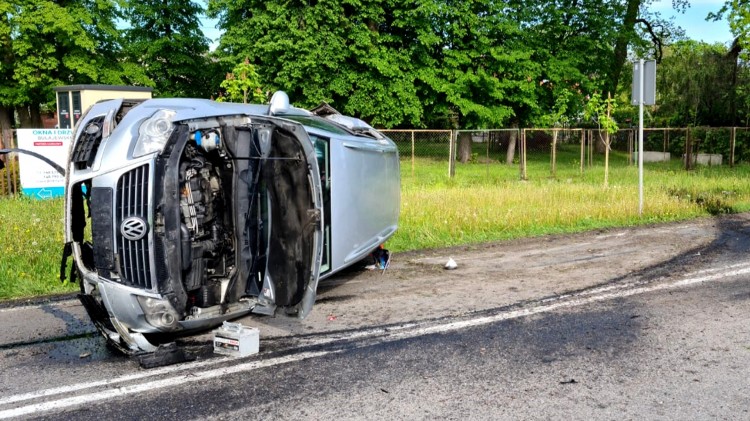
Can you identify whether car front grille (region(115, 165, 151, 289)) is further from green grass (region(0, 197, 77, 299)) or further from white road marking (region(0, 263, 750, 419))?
green grass (region(0, 197, 77, 299))

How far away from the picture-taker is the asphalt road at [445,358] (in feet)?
14.0

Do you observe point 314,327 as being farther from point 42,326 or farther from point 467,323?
point 42,326

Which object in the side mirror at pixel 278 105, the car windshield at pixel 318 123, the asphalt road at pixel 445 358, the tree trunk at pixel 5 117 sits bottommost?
the asphalt road at pixel 445 358

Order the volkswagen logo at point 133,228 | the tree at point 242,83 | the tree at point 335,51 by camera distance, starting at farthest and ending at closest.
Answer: the tree at point 335,51, the tree at point 242,83, the volkswagen logo at point 133,228

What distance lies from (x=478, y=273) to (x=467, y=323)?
233 cm

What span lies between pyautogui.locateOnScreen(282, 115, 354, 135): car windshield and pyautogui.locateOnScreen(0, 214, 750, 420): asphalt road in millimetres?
1841

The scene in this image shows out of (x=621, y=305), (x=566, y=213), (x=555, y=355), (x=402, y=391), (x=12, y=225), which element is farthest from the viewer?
(x=566, y=213)

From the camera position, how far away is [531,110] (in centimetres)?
3462

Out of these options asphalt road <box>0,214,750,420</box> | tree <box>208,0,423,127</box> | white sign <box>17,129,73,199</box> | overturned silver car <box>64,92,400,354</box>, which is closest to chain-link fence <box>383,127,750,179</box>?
tree <box>208,0,423,127</box>

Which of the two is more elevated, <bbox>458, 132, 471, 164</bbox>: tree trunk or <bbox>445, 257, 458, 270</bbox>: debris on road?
<bbox>458, 132, 471, 164</bbox>: tree trunk

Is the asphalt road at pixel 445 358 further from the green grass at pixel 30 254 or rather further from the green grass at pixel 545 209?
the green grass at pixel 545 209

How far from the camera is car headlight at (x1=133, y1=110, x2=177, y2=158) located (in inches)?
191

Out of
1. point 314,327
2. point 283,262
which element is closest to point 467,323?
point 314,327

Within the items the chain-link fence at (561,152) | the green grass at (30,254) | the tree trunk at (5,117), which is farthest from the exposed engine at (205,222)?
the tree trunk at (5,117)
